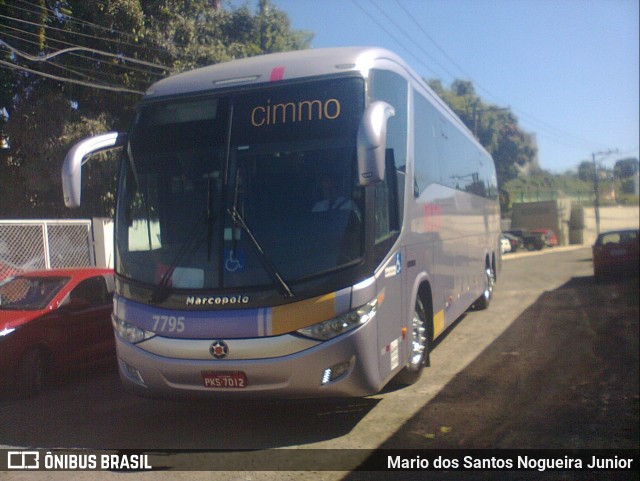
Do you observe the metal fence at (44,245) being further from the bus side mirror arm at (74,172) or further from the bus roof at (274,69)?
the bus roof at (274,69)

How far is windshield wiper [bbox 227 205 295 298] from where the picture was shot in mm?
5402

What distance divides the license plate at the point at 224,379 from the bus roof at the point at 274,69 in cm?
263

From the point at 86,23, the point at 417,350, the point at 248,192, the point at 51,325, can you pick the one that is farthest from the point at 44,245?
the point at 248,192

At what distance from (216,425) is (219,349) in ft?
4.26

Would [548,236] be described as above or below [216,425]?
above

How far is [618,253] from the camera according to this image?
18.1m

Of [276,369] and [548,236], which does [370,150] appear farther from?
[548,236]

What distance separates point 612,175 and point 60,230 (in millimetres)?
11125

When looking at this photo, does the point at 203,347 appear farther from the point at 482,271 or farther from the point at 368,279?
the point at 482,271

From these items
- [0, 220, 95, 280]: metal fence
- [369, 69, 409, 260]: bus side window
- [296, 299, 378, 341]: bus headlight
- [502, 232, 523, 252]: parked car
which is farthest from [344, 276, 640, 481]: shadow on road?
[502, 232, 523, 252]: parked car

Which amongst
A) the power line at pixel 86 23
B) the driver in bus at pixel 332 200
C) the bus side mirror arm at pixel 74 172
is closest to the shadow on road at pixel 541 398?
the driver in bus at pixel 332 200

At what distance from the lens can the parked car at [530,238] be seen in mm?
41625

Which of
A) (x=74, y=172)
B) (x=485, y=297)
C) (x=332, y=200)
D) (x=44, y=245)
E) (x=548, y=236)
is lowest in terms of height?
(x=485, y=297)

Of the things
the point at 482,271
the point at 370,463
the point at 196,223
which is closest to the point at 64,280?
the point at 196,223
